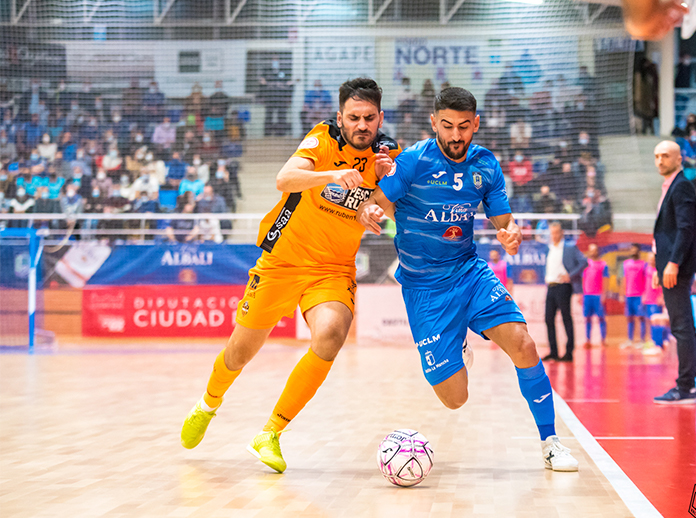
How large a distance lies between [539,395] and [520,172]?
42.6ft

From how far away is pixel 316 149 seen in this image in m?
4.11

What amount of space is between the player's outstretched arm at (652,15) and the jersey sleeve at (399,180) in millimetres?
Result: 2349

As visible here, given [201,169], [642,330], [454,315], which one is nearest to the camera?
[454,315]

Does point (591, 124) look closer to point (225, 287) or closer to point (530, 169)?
point (530, 169)

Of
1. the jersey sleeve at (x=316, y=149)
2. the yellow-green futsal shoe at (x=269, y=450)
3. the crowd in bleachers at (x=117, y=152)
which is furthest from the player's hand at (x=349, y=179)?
the crowd in bleachers at (x=117, y=152)

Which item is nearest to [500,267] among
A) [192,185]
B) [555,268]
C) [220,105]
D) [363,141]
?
[555,268]

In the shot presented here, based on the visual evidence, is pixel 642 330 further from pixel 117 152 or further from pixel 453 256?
pixel 117 152

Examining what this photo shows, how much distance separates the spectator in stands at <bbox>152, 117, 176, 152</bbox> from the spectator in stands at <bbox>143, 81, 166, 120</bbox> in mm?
482

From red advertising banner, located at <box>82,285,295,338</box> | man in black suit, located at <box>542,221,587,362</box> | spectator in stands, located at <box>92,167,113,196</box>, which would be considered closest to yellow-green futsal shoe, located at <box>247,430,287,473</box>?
man in black suit, located at <box>542,221,587,362</box>

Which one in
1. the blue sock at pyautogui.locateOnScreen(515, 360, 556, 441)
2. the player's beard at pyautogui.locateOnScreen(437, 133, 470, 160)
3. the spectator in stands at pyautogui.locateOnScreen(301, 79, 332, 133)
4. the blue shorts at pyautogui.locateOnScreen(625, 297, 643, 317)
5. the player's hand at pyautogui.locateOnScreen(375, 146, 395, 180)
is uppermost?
the spectator in stands at pyautogui.locateOnScreen(301, 79, 332, 133)

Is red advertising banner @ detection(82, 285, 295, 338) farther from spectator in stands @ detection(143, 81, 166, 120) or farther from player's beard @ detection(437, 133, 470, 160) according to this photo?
player's beard @ detection(437, 133, 470, 160)

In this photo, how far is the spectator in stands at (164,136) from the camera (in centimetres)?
1852

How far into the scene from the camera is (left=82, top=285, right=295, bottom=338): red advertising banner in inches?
532

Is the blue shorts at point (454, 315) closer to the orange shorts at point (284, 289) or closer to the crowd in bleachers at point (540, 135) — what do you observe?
the orange shorts at point (284, 289)
